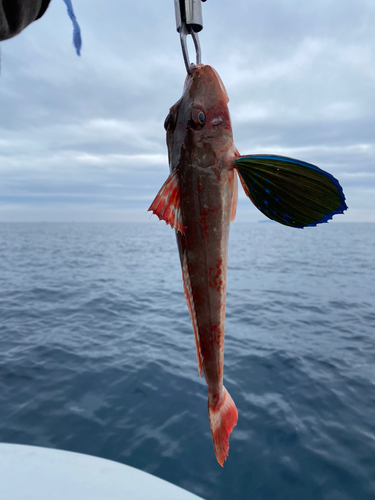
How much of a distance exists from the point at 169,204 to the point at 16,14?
4.10 feet

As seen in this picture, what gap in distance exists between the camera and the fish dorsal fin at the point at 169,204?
1.74 meters

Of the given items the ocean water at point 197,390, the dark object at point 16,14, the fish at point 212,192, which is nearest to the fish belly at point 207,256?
the fish at point 212,192

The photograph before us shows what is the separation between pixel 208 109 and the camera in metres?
1.85

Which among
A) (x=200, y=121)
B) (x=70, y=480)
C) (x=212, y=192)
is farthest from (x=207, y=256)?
(x=70, y=480)

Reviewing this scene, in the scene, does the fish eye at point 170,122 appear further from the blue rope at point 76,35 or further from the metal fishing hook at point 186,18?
the blue rope at point 76,35

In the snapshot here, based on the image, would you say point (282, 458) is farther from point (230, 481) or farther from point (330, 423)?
point (330, 423)

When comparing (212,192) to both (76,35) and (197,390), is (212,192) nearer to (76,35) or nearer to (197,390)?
(76,35)

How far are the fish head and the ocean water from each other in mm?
5825

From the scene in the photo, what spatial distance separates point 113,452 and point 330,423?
176 inches

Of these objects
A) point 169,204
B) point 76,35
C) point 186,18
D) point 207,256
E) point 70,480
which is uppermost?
point 76,35

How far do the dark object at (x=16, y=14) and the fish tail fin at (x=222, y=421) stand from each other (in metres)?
2.36

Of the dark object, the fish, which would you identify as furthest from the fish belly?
the dark object

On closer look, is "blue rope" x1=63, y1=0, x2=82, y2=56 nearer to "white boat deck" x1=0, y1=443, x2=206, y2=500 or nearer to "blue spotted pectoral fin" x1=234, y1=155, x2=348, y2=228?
"blue spotted pectoral fin" x1=234, y1=155, x2=348, y2=228

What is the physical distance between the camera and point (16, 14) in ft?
5.90
